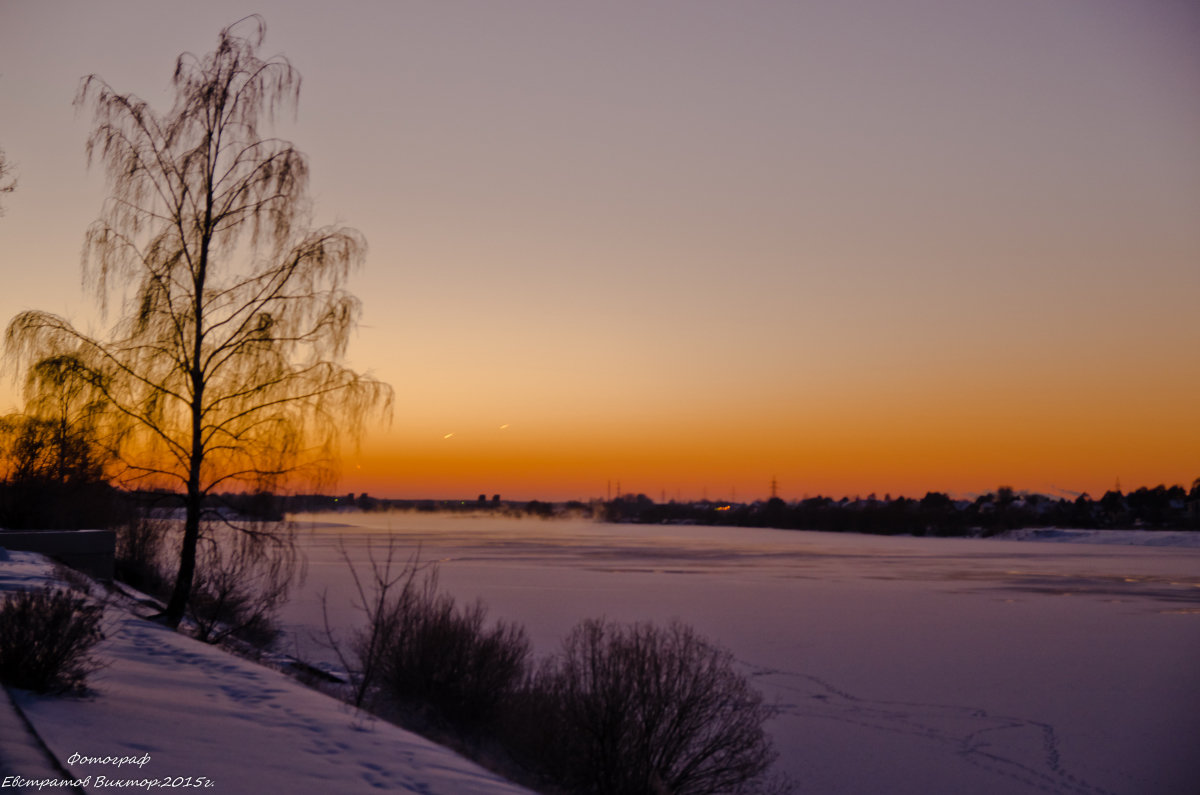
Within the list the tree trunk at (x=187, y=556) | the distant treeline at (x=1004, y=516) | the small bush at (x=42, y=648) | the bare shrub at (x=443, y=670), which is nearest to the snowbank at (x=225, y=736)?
the small bush at (x=42, y=648)

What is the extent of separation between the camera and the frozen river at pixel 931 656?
1285cm

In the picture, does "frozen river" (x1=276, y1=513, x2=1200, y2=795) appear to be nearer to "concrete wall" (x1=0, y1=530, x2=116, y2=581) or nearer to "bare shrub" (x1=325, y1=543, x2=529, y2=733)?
"bare shrub" (x1=325, y1=543, x2=529, y2=733)

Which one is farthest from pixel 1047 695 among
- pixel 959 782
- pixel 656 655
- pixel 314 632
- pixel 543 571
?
pixel 543 571

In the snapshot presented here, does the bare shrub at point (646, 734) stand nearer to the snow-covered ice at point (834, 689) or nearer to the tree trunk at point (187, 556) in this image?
the snow-covered ice at point (834, 689)

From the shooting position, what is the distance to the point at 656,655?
11.5 m

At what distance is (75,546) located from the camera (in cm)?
1998

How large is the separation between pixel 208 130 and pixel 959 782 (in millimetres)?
14253

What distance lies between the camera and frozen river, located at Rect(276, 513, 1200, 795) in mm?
12852

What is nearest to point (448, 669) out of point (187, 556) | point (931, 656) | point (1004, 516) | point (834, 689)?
point (187, 556)

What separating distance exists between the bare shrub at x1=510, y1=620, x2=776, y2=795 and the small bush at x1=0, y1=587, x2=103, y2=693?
5.89 meters

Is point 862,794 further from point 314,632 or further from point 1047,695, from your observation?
point 314,632

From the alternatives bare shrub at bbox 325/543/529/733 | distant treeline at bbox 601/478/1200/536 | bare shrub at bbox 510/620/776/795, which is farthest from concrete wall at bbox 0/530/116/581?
distant treeline at bbox 601/478/1200/536

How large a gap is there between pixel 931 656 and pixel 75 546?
19.8 meters

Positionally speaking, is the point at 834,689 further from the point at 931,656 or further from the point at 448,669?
the point at 448,669
